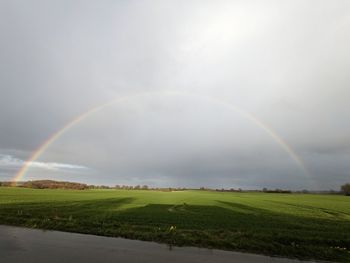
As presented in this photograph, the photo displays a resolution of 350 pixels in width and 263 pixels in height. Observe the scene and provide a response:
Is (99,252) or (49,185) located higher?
(49,185)

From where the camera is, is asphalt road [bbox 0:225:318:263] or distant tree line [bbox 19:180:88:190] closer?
asphalt road [bbox 0:225:318:263]

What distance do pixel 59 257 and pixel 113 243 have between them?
3086mm

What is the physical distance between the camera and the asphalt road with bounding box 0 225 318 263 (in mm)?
10188

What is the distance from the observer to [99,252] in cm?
1120

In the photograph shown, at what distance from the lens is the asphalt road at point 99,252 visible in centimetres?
1019

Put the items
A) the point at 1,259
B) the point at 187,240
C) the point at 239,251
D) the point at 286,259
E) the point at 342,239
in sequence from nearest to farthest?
the point at 1,259, the point at 286,259, the point at 239,251, the point at 187,240, the point at 342,239

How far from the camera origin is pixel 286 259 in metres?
11.4

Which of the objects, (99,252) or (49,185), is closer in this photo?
(99,252)

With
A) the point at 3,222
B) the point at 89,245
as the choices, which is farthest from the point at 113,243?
the point at 3,222

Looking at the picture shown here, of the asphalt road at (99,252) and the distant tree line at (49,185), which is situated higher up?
the distant tree line at (49,185)

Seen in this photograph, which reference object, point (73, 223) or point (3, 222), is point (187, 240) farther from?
point (3, 222)

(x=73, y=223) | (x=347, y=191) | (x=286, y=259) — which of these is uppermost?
(x=347, y=191)

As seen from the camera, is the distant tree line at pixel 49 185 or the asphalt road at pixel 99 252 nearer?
the asphalt road at pixel 99 252

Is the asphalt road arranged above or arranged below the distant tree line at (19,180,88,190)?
below
